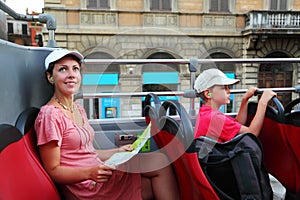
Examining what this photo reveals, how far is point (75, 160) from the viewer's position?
49.4 inches

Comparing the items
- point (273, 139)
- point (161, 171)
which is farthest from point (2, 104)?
point (273, 139)

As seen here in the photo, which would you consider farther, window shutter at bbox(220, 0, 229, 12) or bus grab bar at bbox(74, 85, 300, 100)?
window shutter at bbox(220, 0, 229, 12)

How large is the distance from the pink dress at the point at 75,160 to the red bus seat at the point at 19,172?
0.10 meters

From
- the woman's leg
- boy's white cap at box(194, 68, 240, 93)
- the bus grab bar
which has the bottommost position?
the woman's leg

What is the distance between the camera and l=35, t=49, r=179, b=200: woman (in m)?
1.15

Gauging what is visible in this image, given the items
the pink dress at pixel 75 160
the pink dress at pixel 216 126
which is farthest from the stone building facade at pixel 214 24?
the pink dress at pixel 75 160

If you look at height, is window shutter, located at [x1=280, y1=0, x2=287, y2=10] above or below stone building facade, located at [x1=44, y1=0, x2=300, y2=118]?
above

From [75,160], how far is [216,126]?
2.40 feet

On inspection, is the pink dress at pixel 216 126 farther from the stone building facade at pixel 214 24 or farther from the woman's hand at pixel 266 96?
the stone building facade at pixel 214 24

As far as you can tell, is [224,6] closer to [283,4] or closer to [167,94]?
[283,4]

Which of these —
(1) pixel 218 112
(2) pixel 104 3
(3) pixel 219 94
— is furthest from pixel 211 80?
(2) pixel 104 3

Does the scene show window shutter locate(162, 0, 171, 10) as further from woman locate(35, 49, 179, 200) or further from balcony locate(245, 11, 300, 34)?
woman locate(35, 49, 179, 200)

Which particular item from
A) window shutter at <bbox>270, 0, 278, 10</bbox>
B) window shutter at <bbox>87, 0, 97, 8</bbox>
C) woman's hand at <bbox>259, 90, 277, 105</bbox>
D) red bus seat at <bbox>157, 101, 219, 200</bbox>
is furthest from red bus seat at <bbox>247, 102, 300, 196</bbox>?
window shutter at <bbox>270, 0, 278, 10</bbox>

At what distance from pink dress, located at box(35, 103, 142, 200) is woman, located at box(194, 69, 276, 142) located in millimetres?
460
